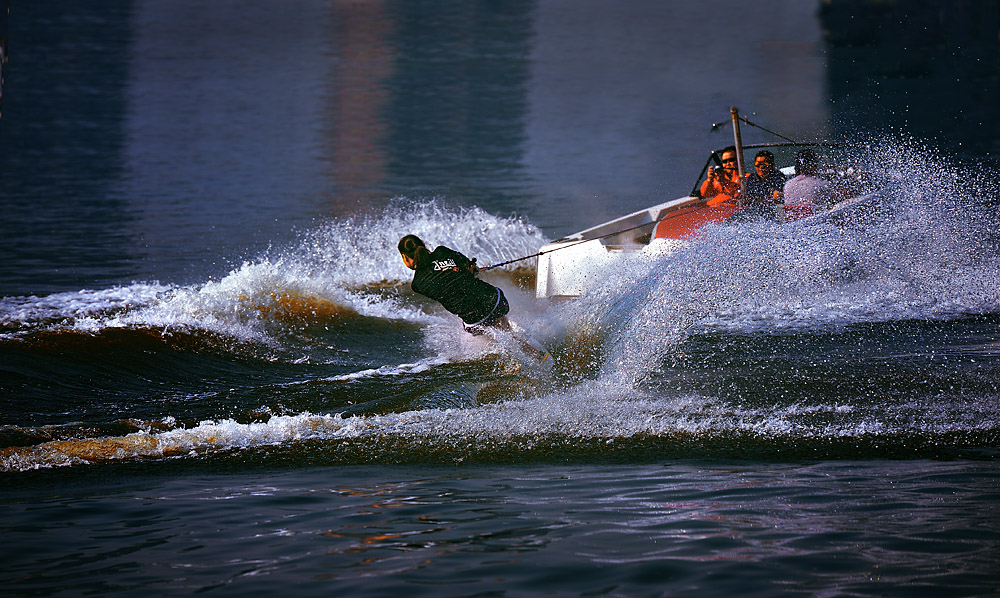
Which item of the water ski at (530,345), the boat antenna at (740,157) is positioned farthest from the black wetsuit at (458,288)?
the boat antenna at (740,157)

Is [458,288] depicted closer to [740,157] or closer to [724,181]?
[740,157]

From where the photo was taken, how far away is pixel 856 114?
126 feet

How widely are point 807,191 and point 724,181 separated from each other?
106 centimetres

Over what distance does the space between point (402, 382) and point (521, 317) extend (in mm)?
2612

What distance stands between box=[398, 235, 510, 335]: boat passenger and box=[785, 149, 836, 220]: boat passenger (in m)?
4.62

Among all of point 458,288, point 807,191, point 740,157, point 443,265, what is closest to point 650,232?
point 740,157

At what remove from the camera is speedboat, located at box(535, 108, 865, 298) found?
12.9 metres

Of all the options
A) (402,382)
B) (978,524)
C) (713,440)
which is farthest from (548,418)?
(978,524)

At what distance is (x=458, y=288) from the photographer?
10727mm

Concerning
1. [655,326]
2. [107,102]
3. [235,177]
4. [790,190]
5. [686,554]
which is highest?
[107,102]

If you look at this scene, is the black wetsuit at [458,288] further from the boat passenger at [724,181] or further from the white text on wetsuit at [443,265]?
the boat passenger at [724,181]

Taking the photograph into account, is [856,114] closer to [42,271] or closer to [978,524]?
[42,271]

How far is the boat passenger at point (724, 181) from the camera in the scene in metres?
13.7

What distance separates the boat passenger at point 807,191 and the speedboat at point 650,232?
3cm
